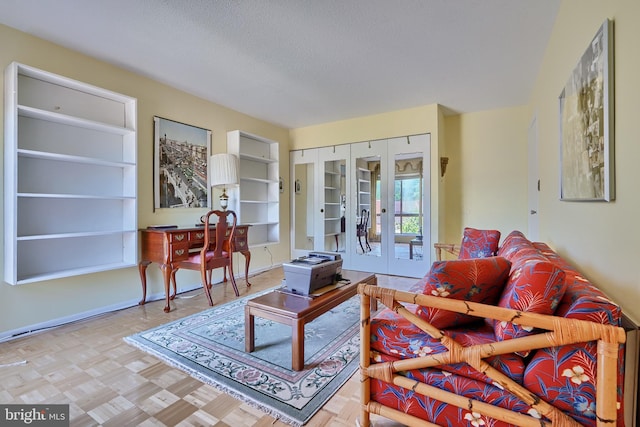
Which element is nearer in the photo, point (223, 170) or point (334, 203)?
point (223, 170)

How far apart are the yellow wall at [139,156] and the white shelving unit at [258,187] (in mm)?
295

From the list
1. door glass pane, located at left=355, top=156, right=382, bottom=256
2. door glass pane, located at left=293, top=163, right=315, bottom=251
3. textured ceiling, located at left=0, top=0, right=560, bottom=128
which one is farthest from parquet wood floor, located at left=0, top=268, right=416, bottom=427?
door glass pane, located at left=293, top=163, right=315, bottom=251

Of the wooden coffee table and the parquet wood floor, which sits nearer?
the parquet wood floor

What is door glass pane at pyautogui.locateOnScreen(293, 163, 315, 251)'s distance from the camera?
202 inches

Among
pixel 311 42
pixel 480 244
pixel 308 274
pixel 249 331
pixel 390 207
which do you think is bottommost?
pixel 249 331

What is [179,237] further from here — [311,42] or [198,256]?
[311,42]

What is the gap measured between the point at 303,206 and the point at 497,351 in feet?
14.3

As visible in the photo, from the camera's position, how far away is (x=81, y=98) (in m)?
2.68

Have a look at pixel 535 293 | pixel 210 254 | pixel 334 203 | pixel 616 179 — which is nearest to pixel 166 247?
pixel 210 254

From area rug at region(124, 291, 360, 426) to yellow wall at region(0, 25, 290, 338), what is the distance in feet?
2.85

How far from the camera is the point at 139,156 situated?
3.11m

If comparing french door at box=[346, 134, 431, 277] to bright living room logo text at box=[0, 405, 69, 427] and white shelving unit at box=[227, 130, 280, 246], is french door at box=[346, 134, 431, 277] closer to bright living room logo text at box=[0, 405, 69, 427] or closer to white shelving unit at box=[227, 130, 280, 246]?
white shelving unit at box=[227, 130, 280, 246]

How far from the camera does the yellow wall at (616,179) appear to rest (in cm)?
101

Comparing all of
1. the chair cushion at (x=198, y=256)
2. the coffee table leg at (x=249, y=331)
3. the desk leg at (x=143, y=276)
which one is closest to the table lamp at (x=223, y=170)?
the chair cushion at (x=198, y=256)
